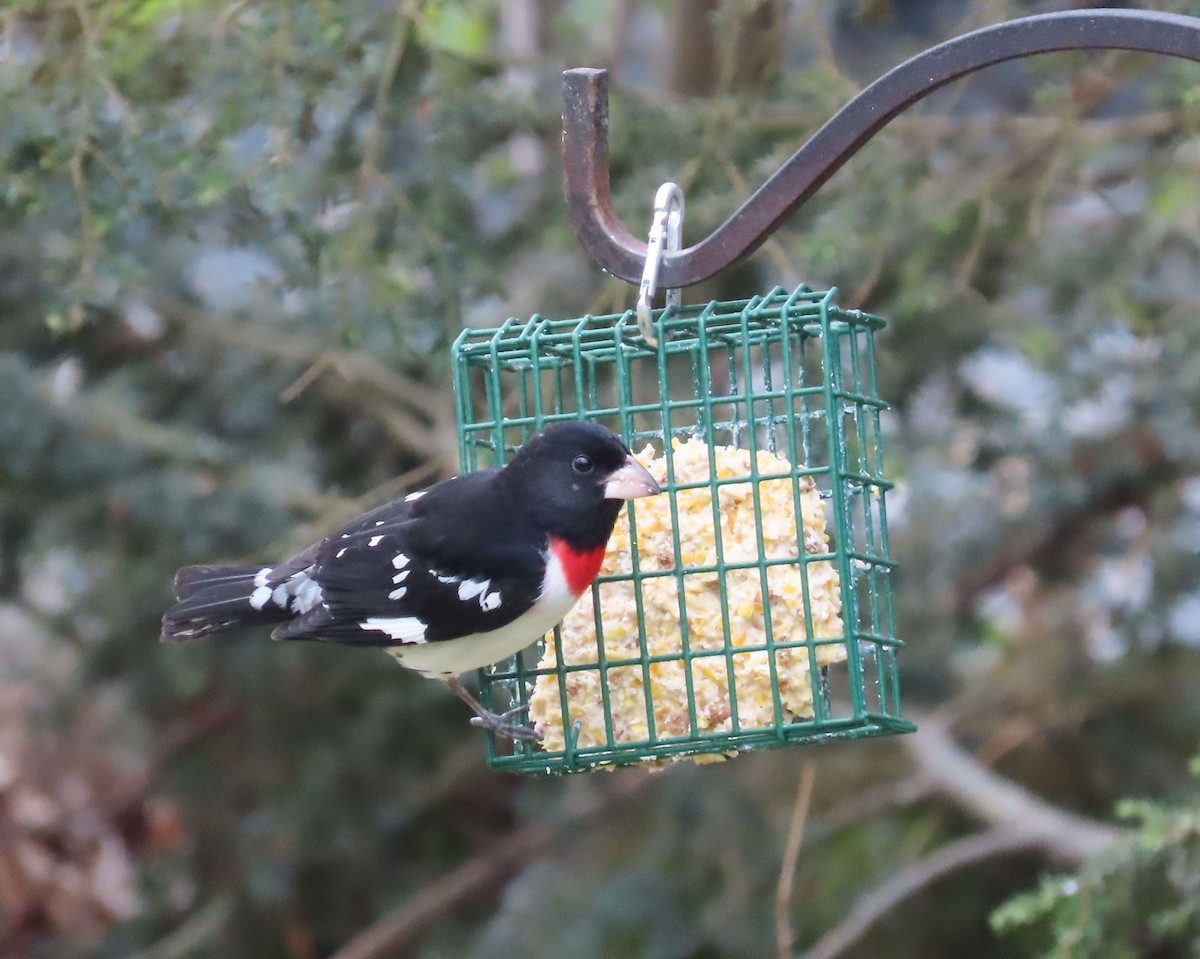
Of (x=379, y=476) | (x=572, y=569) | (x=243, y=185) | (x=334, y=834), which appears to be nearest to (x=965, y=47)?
(x=572, y=569)

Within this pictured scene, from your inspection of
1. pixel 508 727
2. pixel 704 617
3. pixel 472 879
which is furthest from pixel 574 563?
pixel 472 879

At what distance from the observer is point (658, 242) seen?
316 centimetres

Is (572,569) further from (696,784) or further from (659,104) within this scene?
(696,784)

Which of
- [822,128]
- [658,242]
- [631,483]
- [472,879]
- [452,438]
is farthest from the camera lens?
[472,879]

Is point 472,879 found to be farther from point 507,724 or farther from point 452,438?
point 507,724

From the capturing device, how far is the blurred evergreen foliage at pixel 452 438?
170 inches

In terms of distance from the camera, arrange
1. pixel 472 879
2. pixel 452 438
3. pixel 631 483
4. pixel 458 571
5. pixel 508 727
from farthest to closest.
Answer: pixel 472 879
pixel 452 438
pixel 508 727
pixel 458 571
pixel 631 483

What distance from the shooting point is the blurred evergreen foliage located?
4.32 metres

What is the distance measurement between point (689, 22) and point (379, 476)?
1.92m

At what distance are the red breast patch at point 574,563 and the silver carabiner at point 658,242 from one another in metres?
0.43

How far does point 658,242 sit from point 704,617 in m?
0.81

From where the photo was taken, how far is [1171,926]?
3.74m

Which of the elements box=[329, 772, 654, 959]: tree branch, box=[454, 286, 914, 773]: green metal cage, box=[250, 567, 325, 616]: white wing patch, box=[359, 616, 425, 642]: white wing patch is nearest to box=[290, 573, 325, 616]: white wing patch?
box=[250, 567, 325, 616]: white wing patch

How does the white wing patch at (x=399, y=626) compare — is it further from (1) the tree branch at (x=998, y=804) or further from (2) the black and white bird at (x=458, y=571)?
(1) the tree branch at (x=998, y=804)
